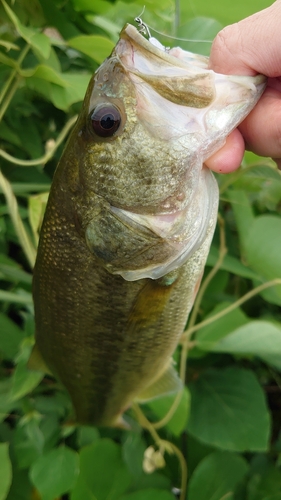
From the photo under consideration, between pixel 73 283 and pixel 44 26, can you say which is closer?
pixel 73 283

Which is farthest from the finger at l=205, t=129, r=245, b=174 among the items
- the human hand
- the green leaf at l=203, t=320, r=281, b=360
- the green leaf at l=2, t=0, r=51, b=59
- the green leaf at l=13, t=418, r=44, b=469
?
the green leaf at l=13, t=418, r=44, b=469

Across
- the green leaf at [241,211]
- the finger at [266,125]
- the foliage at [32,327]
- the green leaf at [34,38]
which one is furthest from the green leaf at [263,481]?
the green leaf at [34,38]

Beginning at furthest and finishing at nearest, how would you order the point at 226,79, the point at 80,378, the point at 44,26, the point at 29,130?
the point at 29,130 → the point at 44,26 → the point at 80,378 → the point at 226,79

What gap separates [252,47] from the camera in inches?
25.3

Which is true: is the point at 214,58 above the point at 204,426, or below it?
above

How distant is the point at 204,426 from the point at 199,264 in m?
0.84

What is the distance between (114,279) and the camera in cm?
78

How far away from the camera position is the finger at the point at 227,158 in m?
0.67

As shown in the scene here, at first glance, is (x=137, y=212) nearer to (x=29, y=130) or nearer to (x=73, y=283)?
(x=73, y=283)

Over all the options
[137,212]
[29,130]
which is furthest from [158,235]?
[29,130]

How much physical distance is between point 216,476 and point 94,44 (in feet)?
4.24

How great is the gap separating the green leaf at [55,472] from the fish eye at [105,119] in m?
0.85

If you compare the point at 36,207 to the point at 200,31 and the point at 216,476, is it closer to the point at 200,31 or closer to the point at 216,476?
the point at 200,31

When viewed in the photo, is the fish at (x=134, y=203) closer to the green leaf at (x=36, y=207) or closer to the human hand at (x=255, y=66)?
the human hand at (x=255, y=66)
